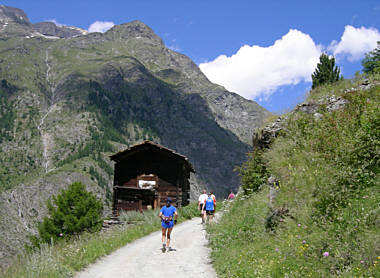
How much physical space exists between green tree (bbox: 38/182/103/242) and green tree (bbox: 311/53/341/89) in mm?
23739

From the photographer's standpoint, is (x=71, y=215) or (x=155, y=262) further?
(x=71, y=215)

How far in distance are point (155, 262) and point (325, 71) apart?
896 inches

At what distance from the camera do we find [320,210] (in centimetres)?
786

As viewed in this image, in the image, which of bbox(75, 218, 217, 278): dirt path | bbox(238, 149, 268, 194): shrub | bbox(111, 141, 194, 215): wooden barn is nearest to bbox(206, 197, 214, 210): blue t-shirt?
bbox(75, 218, 217, 278): dirt path

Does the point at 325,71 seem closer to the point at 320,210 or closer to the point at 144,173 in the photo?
the point at 144,173

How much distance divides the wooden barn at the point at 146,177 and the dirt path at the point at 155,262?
39.2 feet

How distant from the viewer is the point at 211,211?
18797 millimetres

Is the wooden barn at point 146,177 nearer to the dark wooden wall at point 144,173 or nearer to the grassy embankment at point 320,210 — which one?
the dark wooden wall at point 144,173

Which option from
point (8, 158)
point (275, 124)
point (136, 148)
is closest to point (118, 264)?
point (275, 124)

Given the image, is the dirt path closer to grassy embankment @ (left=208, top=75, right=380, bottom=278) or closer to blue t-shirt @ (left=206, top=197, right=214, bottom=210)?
grassy embankment @ (left=208, top=75, right=380, bottom=278)

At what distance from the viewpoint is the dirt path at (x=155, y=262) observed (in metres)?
9.88

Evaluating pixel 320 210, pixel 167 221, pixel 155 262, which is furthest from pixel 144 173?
pixel 320 210

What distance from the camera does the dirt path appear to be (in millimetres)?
9875

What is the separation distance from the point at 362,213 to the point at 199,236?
423 inches
